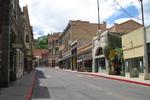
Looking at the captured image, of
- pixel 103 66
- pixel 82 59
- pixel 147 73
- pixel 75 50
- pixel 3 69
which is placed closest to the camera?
pixel 3 69

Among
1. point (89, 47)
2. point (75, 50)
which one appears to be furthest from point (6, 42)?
point (75, 50)

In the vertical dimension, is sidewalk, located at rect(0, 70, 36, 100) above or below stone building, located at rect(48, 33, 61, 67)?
below

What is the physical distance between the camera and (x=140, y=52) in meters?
35.1

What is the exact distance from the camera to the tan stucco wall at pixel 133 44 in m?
35.1

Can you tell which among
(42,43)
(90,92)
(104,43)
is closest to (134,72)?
(104,43)

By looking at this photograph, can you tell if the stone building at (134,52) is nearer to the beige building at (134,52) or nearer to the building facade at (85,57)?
the beige building at (134,52)

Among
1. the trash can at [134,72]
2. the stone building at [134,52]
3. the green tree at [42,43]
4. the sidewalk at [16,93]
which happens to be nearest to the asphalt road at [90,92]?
the sidewalk at [16,93]

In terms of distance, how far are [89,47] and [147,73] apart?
33982mm

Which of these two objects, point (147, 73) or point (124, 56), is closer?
point (147, 73)

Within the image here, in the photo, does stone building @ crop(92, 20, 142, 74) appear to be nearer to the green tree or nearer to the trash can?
the trash can

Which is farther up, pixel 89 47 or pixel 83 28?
pixel 83 28

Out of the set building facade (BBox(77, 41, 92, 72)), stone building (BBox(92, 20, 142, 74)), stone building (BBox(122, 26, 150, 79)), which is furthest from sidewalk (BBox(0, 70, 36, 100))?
building facade (BBox(77, 41, 92, 72))

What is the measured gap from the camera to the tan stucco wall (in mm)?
35078

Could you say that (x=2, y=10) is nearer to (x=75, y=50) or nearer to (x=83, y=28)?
(x=75, y=50)
